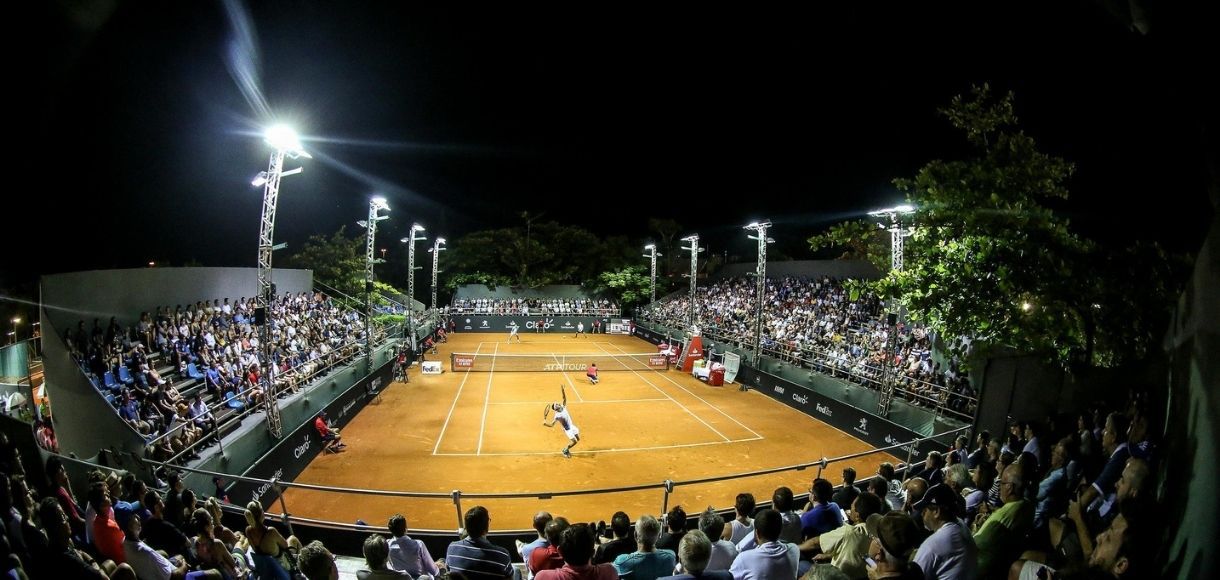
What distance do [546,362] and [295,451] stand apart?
17.5 m

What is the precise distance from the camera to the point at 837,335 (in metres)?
22.6

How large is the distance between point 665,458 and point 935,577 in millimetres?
11401

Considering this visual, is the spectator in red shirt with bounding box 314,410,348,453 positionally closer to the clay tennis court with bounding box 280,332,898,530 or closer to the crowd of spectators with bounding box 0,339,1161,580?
the clay tennis court with bounding box 280,332,898,530

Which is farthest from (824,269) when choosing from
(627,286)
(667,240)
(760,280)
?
(667,240)

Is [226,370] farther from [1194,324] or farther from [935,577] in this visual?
[1194,324]

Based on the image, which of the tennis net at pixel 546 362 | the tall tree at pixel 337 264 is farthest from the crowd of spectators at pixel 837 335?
the tall tree at pixel 337 264

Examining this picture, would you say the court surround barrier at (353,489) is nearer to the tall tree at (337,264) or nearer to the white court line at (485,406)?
the white court line at (485,406)

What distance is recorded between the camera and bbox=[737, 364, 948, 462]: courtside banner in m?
14.3

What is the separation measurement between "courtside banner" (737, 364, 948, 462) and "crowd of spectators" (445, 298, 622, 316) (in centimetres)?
2673

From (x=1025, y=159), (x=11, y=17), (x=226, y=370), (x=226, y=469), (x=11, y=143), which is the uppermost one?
(x=11, y=17)

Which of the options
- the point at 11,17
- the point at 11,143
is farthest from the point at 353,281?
the point at 11,17

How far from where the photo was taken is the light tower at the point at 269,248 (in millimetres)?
12117

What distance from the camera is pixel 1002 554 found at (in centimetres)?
442

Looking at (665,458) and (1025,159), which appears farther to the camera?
(665,458)
